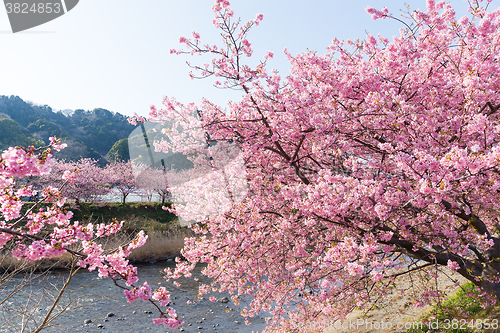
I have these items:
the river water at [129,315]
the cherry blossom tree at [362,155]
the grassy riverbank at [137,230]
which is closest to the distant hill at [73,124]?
the grassy riverbank at [137,230]

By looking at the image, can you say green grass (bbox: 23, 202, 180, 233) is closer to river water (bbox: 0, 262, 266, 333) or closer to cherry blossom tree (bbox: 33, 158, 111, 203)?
A: cherry blossom tree (bbox: 33, 158, 111, 203)

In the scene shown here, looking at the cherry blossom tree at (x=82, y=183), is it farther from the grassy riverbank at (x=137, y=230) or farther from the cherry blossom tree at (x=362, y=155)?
the cherry blossom tree at (x=362, y=155)

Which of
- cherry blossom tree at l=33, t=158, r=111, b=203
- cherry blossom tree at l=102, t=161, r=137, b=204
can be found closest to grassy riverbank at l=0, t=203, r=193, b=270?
cherry blossom tree at l=33, t=158, r=111, b=203

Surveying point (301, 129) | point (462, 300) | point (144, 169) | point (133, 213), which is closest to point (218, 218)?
point (301, 129)

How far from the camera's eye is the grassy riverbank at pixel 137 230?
15.1 metres

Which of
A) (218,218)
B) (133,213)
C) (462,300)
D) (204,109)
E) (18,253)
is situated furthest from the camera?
(133,213)

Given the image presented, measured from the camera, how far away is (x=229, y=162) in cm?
687

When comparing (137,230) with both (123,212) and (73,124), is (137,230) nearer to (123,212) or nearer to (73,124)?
(123,212)

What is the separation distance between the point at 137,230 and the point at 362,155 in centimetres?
1914

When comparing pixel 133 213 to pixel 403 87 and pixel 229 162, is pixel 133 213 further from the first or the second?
pixel 403 87

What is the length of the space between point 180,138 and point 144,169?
36.8 meters

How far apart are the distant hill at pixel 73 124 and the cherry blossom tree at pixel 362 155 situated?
6224cm

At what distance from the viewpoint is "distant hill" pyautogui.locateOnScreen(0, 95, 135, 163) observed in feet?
214

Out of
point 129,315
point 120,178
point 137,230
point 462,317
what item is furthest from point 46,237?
point 120,178
